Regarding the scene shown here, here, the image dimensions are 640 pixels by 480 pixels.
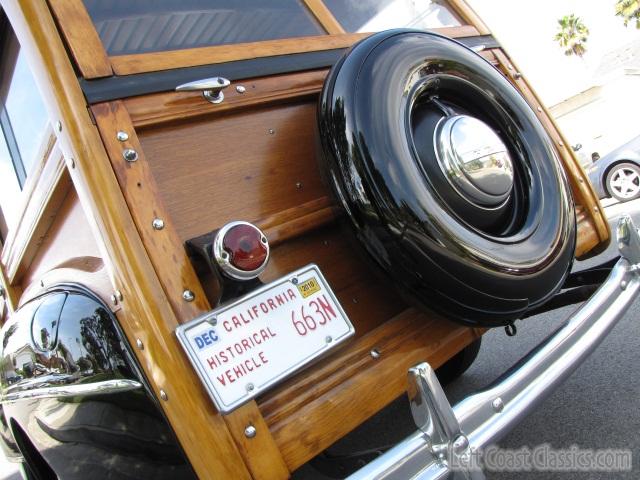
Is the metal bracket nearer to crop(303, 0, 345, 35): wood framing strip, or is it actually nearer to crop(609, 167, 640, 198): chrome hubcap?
crop(303, 0, 345, 35): wood framing strip

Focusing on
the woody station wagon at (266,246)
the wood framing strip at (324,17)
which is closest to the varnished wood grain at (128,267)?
the woody station wagon at (266,246)

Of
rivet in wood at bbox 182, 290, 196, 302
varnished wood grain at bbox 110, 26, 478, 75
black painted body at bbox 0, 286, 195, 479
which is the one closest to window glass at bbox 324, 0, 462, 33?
varnished wood grain at bbox 110, 26, 478, 75

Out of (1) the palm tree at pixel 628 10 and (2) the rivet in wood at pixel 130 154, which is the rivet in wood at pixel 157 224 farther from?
(1) the palm tree at pixel 628 10

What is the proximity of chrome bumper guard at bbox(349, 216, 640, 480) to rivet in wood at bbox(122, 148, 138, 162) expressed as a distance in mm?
824

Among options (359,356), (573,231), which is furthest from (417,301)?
(573,231)

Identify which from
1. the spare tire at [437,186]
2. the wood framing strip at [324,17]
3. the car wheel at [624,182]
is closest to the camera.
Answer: the spare tire at [437,186]

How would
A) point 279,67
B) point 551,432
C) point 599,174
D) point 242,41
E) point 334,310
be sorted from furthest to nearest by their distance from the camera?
point 599,174 < point 551,432 < point 242,41 < point 279,67 < point 334,310

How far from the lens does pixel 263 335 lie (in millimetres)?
1199

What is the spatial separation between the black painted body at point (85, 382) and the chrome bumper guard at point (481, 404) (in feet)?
1.82

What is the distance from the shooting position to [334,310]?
1.32 meters

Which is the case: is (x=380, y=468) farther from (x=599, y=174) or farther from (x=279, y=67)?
(x=599, y=174)

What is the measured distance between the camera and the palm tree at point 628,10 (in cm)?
3256

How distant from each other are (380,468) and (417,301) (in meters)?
0.49

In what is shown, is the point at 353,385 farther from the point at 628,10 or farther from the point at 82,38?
the point at 628,10
